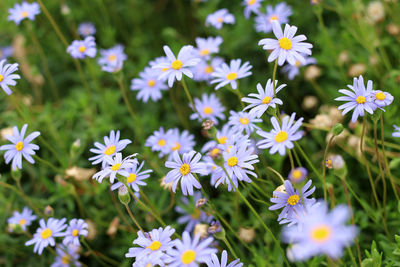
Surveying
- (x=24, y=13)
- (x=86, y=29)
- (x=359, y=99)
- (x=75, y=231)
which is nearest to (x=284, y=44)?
(x=359, y=99)

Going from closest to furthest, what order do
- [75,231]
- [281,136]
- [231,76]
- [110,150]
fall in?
[281,136], [110,150], [75,231], [231,76]

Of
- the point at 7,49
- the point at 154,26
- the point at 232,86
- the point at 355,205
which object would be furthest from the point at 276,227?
the point at 7,49

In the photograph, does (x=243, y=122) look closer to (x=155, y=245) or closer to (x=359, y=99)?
(x=359, y=99)

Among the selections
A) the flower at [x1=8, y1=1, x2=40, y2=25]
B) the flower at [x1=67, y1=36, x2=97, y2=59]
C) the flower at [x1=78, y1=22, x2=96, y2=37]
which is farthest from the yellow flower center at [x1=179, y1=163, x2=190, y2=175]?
the flower at [x1=78, y1=22, x2=96, y2=37]

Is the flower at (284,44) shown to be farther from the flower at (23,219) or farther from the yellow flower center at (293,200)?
the flower at (23,219)

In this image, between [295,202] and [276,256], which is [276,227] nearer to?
[276,256]

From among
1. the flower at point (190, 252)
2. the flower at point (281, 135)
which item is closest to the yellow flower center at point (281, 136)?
the flower at point (281, 135)
